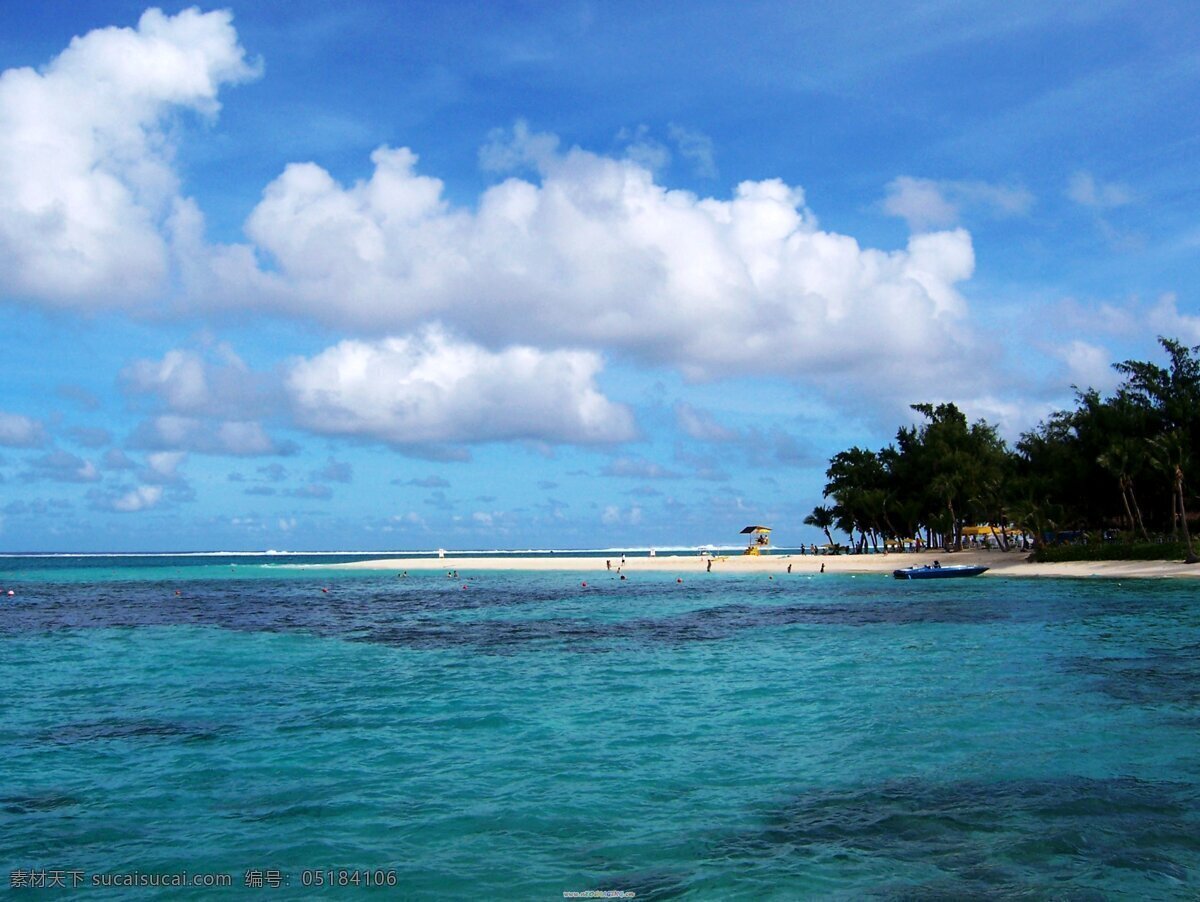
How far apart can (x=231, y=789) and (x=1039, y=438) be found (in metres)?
85.5

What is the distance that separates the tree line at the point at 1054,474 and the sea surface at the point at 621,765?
130 ft

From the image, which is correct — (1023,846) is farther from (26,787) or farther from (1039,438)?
(1039,438)

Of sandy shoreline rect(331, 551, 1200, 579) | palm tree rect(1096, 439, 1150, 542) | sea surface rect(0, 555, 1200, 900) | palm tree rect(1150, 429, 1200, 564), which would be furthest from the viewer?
palm tree rect(1096, 439, 1150, 542)

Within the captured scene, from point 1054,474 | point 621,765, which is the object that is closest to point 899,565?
point 1054,474

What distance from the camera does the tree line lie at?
64688mm

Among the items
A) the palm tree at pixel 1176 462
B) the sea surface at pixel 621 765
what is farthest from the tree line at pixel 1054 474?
the sea surface at pixel 621 765

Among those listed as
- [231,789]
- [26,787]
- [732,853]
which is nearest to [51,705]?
[26,787]

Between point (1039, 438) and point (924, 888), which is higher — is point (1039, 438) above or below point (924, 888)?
above

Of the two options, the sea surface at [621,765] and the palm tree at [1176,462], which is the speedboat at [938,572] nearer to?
the palm tree at [1176,462]

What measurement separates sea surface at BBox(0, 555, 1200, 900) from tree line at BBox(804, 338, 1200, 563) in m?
39.6

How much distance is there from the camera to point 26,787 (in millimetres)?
13898

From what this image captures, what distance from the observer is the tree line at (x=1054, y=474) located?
64688 millimetres

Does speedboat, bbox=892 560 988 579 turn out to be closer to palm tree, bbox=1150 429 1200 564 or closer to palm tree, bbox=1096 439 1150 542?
palm tree, bbox=1096 439 1150 542

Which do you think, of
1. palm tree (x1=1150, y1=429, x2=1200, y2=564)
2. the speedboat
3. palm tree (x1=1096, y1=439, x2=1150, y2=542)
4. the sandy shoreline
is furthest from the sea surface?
palm tree (x1=1096, y1=439, x2=1150, y2=542)
